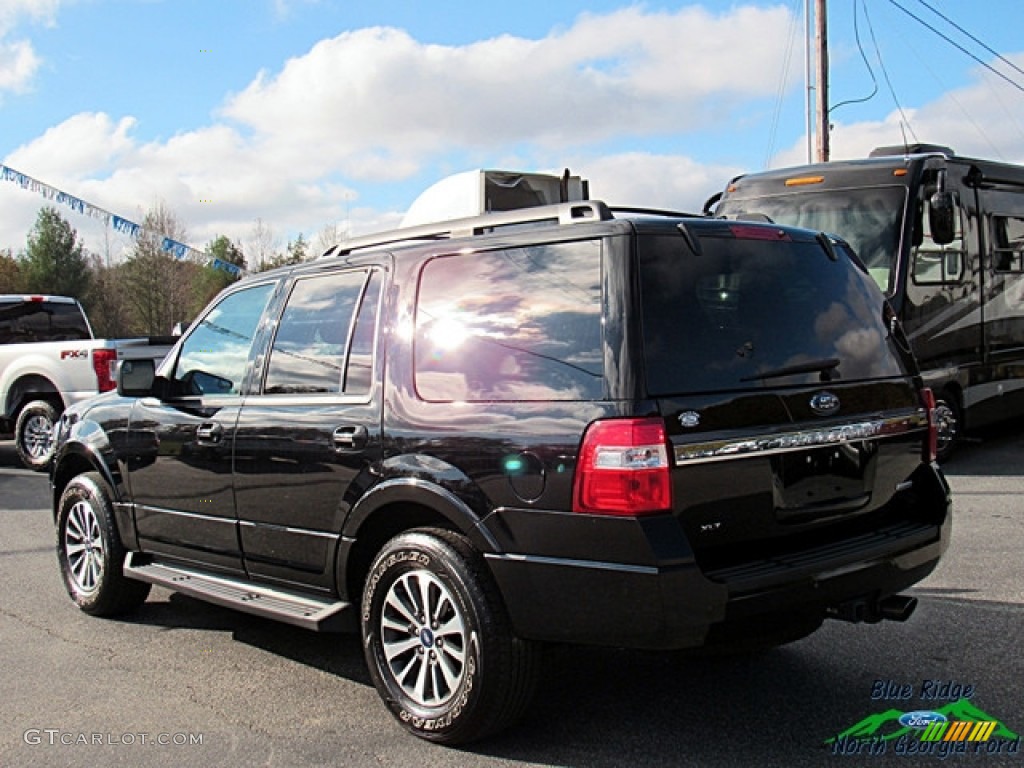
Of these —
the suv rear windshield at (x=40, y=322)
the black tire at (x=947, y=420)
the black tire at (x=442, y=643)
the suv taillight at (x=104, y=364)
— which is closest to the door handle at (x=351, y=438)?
the black tire at (x=442, y=643)

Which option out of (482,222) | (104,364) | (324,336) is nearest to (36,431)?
(104,364)

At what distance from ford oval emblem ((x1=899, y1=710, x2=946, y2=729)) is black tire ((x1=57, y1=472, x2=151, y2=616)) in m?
3.93

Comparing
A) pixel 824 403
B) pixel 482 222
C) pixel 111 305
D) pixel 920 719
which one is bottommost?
pixel 920 719

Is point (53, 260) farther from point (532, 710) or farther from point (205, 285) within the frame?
point (532, 710)

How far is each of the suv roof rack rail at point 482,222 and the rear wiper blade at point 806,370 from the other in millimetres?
791

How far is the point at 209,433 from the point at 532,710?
79.4 inches

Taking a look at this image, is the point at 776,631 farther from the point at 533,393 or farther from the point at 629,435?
the point at 533,393

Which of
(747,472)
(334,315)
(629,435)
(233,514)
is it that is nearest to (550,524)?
(629,435)

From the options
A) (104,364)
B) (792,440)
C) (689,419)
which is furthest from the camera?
(104,364)

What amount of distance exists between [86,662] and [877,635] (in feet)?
12.4

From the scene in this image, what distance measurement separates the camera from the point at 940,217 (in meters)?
9.66

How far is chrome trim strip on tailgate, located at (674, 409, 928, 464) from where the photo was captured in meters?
3.32

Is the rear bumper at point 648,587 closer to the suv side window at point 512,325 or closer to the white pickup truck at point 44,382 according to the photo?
the suv side window at point 512,325

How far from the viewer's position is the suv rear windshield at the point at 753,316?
3430mm
